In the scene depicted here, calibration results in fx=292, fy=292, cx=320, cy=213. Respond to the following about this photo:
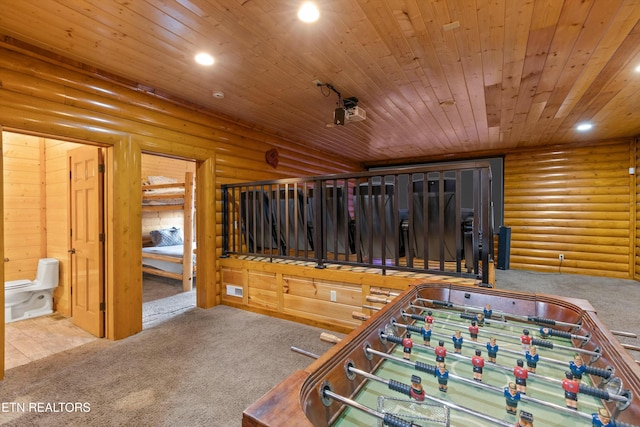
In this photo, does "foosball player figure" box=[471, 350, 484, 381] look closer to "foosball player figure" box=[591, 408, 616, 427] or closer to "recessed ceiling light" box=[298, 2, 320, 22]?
"foosball player figure" box=[591, 408, 616, 427]

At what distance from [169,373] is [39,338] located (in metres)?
1.75

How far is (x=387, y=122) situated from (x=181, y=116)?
2.83 m

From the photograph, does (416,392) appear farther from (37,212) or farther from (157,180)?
(157,180)

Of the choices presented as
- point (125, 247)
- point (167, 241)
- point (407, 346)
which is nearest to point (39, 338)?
point (125, 247)

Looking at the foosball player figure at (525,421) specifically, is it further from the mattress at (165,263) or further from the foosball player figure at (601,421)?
the mattress at (165,263)

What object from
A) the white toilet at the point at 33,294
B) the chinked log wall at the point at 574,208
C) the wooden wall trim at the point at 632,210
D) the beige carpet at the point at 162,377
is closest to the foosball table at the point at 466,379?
the beige carpet at the point at 162,377

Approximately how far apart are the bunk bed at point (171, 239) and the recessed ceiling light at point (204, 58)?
219 centimetres

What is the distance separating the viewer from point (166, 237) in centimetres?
593

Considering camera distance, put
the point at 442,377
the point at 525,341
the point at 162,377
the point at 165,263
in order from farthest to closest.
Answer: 1. the point at 165,263
2. the point at 162,377
3. the point at 525,341
4. the point at 442,377

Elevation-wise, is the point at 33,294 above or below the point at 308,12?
below

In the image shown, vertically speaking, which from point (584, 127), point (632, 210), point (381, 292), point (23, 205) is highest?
point (584, 127)

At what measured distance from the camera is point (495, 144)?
19.2ft

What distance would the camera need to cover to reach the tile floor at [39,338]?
8.32 feet

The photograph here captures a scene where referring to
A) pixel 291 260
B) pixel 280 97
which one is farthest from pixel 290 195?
pixel 280 97
